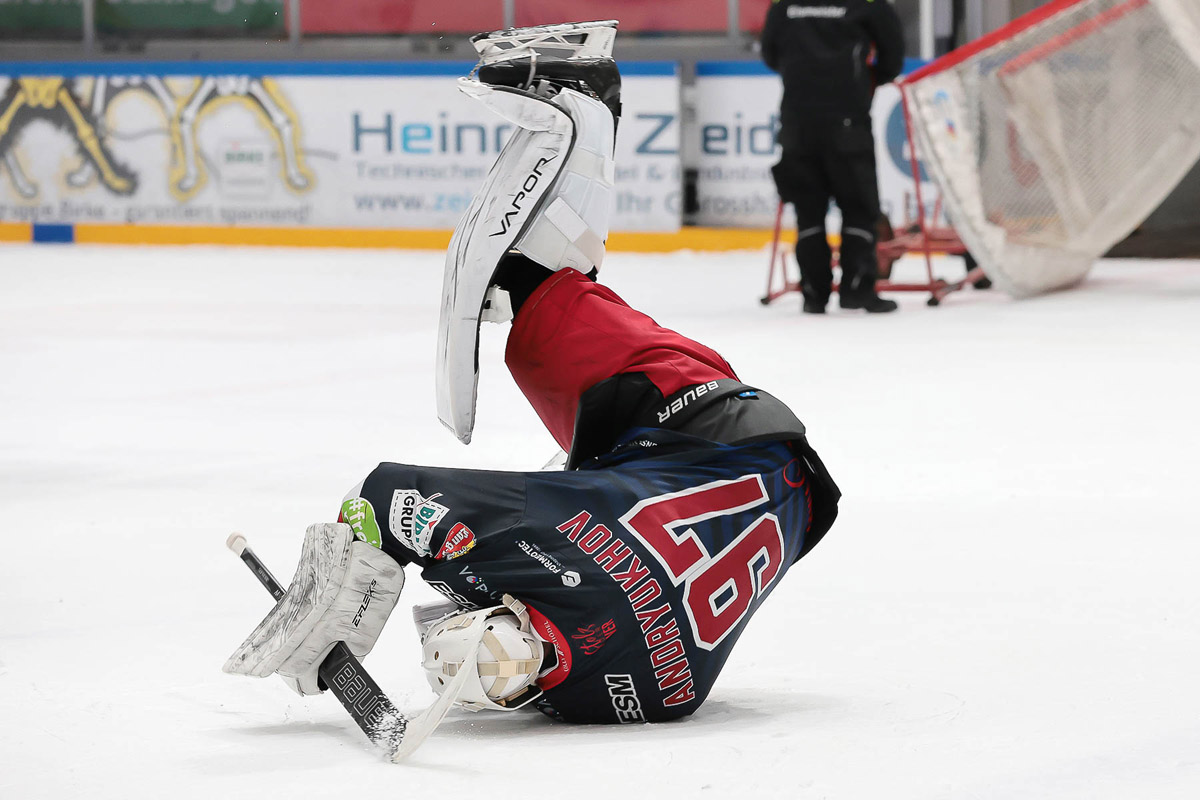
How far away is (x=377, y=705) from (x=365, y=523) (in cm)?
21

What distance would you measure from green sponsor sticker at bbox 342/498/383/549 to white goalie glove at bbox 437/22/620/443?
311 mm

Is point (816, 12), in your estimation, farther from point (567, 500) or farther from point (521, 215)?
point (567, 500)

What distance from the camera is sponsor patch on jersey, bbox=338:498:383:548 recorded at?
1.84 meters

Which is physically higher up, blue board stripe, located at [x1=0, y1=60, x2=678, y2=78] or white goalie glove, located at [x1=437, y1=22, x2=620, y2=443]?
blue board stripe, located at [x1=0, y1=60, x2=678, y2=78]

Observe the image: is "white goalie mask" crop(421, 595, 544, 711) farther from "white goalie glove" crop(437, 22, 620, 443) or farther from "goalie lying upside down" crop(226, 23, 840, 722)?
"white goalie glove" crop(437, 22, 620, 443)

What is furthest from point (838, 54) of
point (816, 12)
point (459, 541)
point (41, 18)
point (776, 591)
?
point (41, 18)

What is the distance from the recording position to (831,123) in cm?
713

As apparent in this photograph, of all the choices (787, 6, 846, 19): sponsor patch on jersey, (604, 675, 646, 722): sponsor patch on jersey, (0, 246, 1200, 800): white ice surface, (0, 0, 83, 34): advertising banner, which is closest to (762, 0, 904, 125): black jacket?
(787, 6, 846, 19): sponsor patch on jersey

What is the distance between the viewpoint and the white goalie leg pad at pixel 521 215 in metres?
2.09

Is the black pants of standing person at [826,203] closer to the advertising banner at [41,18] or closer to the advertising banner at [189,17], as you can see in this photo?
the advertising banner at [189,17]

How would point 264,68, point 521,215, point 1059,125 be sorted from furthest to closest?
point 264,68
point 1059,125
point 521,215

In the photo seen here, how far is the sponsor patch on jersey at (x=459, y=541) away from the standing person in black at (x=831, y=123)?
5.57m

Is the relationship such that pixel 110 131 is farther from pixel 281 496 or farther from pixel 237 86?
pixel 281 496

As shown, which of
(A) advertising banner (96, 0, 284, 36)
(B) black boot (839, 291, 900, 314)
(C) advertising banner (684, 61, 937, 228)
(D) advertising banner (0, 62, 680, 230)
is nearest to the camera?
(B) black boot (839, 291, 900, 314)
